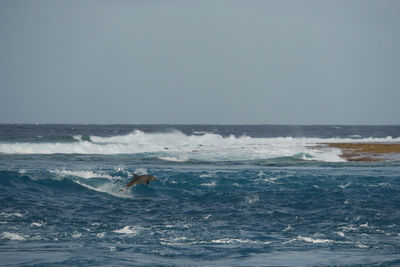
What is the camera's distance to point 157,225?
14.1m

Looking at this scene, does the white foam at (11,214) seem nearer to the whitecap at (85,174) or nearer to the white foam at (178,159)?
the whitecap at (85,174)

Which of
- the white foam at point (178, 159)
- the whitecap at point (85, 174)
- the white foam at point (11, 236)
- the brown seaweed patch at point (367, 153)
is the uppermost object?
the brown seaweed patch at point (367, 153)

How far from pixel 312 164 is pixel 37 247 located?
77.2 ft

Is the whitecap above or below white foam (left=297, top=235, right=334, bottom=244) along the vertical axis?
above

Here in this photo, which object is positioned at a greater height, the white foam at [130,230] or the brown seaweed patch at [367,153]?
the brown seaweed patch at [367,153]

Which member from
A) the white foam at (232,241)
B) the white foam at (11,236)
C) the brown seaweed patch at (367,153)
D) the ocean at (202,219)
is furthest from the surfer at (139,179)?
the brown seaweed patch at (367,153)

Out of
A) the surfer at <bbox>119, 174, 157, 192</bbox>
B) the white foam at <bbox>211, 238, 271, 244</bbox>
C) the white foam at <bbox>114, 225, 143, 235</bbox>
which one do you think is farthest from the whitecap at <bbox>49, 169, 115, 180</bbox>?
the white foam at <bbox>211, 238, 271, 244</bbox>

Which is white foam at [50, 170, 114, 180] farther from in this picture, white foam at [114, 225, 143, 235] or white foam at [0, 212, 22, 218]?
white foam at [114, 225, 143, 235]

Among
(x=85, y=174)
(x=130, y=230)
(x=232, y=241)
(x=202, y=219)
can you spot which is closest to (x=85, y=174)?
(x=85, y=174)

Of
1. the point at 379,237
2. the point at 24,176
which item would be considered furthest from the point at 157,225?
the point at 24,176

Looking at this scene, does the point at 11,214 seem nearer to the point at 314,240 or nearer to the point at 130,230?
the point at 130,230

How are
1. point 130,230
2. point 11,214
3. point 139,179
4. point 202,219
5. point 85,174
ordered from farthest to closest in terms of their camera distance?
point 85,174, point 139,179, point 11,214, point 202,219, point 130,230

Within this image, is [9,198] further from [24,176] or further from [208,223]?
[208,223]

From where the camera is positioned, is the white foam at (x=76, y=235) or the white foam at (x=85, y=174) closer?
the white foam at (x=76, y=235)
